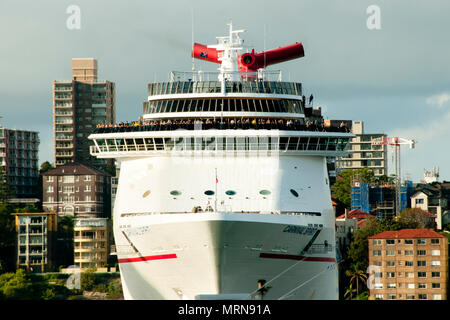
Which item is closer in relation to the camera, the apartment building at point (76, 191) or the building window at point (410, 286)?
the building window at point (410, 286)

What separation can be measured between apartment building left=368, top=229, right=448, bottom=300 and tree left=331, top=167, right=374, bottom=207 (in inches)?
1532

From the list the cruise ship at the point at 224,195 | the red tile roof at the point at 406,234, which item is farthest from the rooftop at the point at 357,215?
the cruise ship at the point at 224,195

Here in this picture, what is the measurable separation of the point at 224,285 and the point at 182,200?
669 cm

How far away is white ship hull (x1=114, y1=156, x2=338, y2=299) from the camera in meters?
81.2

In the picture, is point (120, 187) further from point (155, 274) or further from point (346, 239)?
point (346, 239)

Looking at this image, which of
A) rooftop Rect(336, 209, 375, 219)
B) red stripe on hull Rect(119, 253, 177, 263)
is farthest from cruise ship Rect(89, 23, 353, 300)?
rooftop Rect(336, 209, 375, 219)

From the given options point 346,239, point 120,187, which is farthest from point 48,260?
point 120,187

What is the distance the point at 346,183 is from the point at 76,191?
35.1m

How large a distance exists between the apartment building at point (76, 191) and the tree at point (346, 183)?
30.0 m

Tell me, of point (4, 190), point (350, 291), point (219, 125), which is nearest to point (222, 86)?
point (219, 125)

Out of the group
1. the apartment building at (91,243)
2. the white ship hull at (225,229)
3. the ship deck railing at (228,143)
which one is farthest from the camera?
the apartment building at (91,243)

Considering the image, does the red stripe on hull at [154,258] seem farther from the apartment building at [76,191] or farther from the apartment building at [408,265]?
the apartment building at [76,191]

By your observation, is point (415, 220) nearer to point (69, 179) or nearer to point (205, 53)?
point (69, 179)

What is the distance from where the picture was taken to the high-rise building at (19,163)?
632 feet
